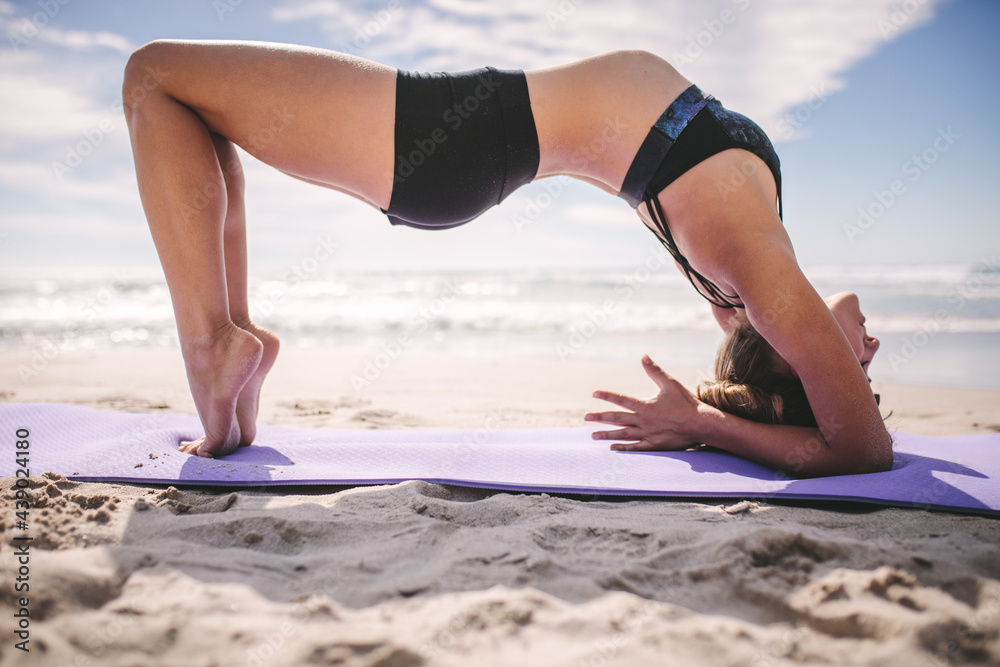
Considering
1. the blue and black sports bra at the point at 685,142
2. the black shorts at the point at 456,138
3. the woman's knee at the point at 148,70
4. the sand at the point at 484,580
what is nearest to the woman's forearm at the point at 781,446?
the sand at the point at 484,580

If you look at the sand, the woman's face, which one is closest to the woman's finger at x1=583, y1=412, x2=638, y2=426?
the sand

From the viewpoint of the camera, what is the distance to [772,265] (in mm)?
1655

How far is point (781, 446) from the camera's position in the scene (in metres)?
1.94

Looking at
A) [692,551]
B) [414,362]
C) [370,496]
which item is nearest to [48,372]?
[414,362]

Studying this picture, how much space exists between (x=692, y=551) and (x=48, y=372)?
5.57 m

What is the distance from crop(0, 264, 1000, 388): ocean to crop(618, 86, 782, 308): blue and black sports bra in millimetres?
3785

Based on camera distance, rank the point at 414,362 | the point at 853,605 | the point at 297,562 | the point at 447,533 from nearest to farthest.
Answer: the point at 853,605 < the point at 297,562 < the point at 447,533 < the point at 414,362

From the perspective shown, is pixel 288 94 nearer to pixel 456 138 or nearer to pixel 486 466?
pixel 456 138

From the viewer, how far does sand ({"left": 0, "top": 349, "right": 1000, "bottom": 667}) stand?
3.11ft

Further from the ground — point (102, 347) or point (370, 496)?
point (102, 347)

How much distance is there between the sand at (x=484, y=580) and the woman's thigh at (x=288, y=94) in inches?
38.3

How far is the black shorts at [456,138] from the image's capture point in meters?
1.61

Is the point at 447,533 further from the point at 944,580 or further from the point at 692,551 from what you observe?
the point at 944,580

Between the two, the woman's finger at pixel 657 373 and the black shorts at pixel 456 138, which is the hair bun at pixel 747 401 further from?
the black shorts at pixel 456 138
